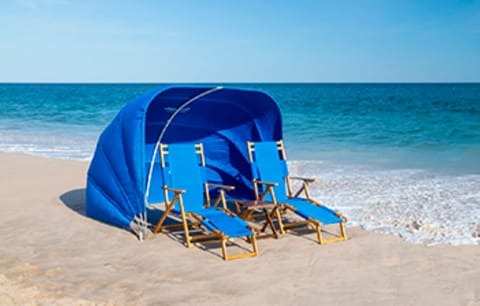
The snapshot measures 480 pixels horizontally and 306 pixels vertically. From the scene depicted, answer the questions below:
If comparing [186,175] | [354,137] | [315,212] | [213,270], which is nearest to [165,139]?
[186,175]

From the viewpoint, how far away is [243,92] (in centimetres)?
735

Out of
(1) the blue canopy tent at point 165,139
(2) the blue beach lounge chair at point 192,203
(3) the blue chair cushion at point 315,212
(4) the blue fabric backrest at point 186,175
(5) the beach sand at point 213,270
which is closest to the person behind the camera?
(5) the beach sand at point 213,270

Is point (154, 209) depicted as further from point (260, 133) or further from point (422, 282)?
point (422, 282)

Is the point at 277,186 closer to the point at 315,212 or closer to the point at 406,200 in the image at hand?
the point at 315,212

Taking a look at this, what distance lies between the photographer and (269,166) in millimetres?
7398

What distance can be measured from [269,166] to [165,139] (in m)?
1.67

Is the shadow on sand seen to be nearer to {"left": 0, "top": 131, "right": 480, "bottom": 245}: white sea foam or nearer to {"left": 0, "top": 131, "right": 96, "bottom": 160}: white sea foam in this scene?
{"left": 0, "top": 131, "right": 480, "bottom": 245}: white sea foam

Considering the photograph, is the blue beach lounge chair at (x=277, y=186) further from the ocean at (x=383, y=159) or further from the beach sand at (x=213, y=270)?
the ocean at (x=383, y=159)

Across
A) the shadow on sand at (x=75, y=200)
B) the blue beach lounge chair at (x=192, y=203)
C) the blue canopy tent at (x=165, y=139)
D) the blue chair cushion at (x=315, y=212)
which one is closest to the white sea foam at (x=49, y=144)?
the shadow on sand at (x=75, y=200)

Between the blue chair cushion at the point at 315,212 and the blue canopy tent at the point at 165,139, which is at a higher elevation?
the blue canopy tent at the point at 165,139

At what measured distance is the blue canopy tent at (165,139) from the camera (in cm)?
641

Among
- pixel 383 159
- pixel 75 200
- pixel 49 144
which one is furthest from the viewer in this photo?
pixel 49 144

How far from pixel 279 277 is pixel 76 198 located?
4632 millimetres

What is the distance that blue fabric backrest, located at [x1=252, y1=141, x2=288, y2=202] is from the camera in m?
7.31
